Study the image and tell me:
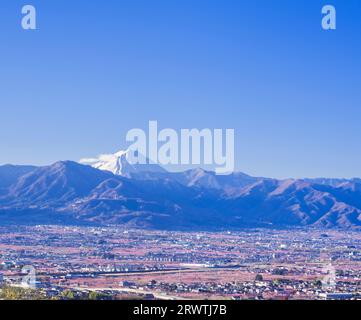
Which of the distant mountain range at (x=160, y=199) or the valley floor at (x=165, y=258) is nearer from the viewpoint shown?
the valley floor at (x=165, y=258)

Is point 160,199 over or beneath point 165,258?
over

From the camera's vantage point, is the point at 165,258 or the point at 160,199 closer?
the point at 165,258

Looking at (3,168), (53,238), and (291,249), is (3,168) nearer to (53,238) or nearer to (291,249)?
(53,238)

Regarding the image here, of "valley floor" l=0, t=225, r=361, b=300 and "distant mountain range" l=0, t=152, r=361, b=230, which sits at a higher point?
"distant mountain range" l=0, t=152, r=361, b=230

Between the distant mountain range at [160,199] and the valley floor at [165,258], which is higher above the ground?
the distant mountain range at [160,199]

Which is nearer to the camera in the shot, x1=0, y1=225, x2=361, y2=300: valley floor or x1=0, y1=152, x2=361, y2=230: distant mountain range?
x1=0, y1=225, x2=361, y2=300: valley floor
